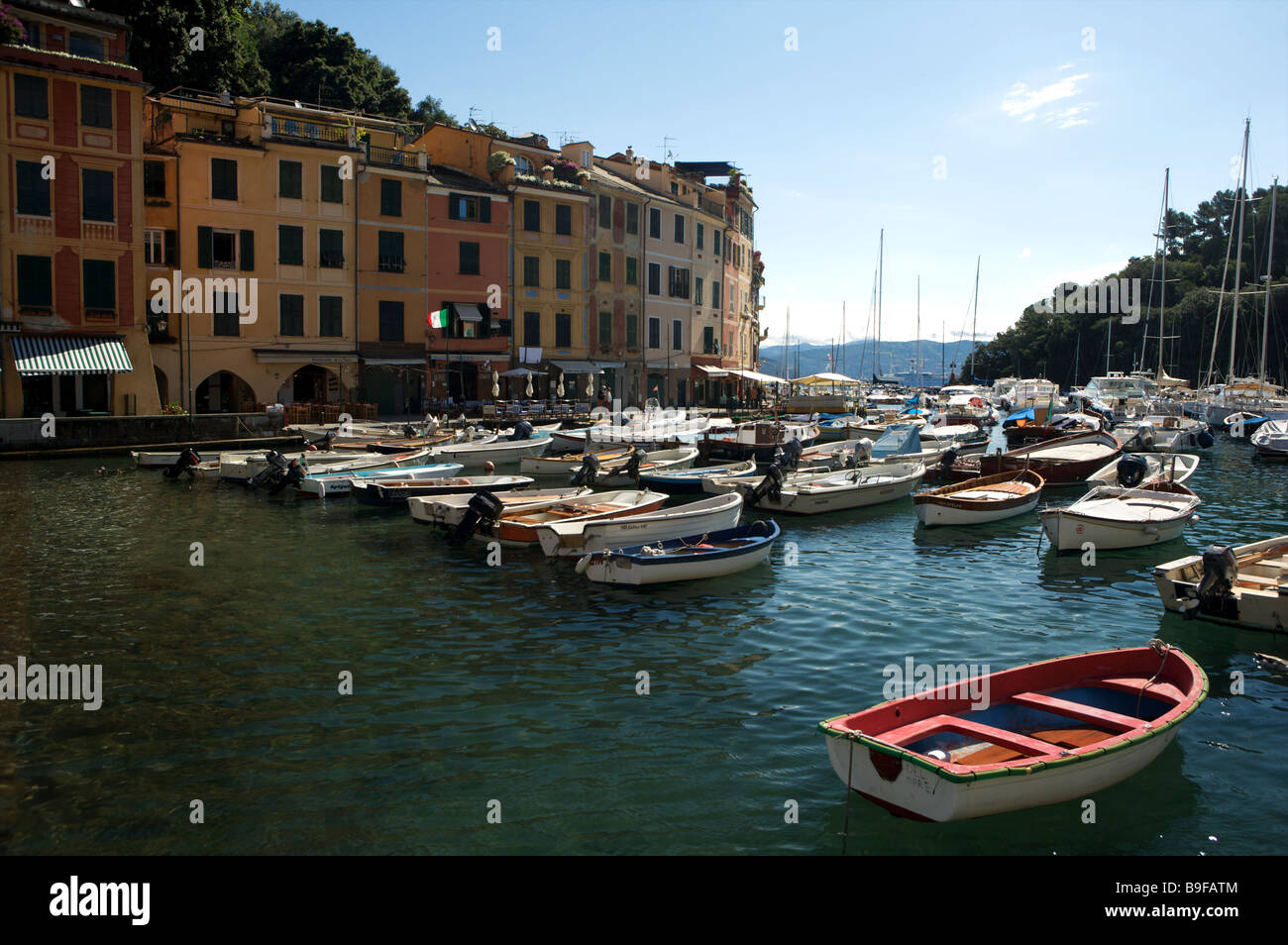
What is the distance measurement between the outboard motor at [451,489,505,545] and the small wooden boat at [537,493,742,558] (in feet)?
4.75

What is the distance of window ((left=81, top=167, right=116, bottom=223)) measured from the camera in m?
34.9

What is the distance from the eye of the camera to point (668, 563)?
16.9 metres

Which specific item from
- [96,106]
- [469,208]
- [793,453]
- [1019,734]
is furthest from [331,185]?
[1019,734]

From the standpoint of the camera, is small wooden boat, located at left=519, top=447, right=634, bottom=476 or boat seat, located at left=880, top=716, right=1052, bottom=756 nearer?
boat seat, located at left=880, top=716, right=1052, bottom=756

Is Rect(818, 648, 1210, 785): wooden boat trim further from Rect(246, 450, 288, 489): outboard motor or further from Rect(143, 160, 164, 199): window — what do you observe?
Rect(143, 160, 164, 199): window

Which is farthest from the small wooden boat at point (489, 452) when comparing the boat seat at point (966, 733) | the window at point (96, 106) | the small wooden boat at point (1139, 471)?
the boat seat at point (966, 733)

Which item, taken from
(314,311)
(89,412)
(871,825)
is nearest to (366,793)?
(871,825)

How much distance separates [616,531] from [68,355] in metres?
27.0

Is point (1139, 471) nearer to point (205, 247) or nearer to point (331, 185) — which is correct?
point (331, 185)

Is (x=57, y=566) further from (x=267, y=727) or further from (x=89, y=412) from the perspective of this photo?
(x=89, y=412)

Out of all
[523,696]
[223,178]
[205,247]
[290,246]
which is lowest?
[523,696]

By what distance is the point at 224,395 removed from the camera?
4294cm

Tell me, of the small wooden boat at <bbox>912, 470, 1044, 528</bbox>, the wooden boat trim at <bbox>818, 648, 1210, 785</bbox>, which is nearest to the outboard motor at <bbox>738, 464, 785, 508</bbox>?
the small wooden boat at <bbox>912, 470, 1044, 528</bbox>
